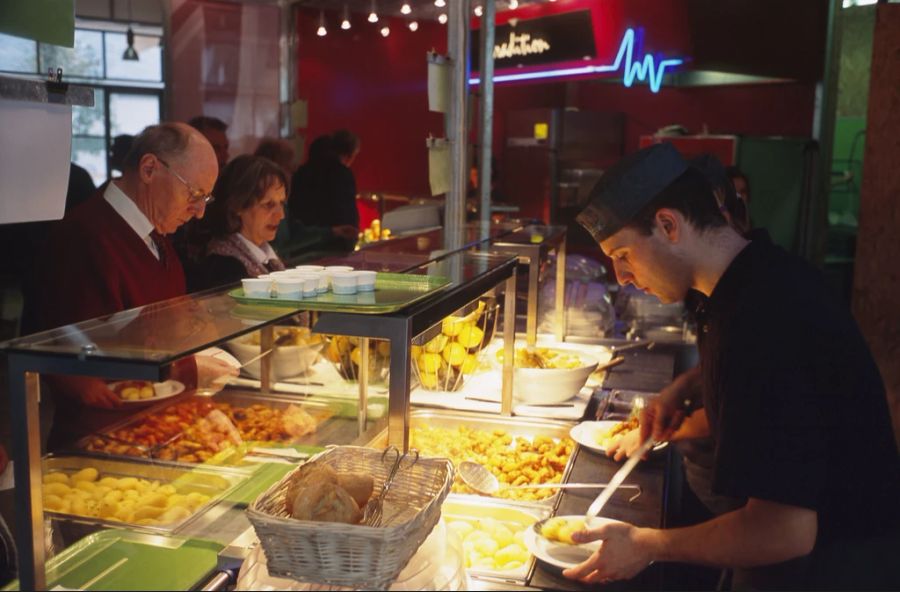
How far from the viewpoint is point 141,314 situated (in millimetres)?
1741

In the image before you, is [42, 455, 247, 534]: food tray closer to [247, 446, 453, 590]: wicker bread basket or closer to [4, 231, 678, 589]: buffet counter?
[4, 231, 678, 589]: buffet counter

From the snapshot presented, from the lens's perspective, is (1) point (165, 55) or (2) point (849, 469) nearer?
(2) point (849, 469)

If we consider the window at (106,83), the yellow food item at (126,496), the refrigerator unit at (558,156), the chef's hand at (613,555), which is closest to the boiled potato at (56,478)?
the yellow food item at (126,496)

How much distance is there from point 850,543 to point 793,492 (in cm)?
37

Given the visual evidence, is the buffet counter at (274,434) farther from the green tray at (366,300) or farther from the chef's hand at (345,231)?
the chef's hand at (345,231)

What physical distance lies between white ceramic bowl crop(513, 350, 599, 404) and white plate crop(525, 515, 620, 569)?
1196 millimetres

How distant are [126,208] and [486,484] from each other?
1.51m

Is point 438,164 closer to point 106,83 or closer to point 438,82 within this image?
point 438,82

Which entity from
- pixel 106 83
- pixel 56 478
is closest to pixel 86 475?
pixel 56 478

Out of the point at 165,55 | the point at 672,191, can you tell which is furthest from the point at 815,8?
the point at 672,191

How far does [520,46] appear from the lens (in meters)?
9.02

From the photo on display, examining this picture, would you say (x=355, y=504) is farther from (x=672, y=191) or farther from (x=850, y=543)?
(x=850, y=543)

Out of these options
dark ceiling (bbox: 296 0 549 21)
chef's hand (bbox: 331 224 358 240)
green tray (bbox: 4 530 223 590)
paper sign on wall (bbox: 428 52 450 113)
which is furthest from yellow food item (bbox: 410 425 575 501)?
dark ceiling (bbox: 296 0 549 21)

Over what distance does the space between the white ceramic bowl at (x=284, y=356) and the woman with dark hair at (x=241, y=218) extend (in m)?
0.62
